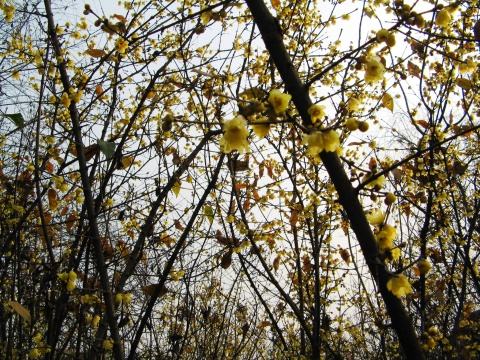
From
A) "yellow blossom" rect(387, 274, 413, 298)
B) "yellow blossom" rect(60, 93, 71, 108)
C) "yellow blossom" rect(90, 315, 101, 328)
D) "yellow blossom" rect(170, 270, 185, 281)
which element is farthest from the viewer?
"yellow blossom" rect(170, 270, 185, 281)

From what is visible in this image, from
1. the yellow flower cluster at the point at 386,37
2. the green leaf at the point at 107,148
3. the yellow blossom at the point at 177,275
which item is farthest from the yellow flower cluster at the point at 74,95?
the yellow flower cluster at the point at 386,37

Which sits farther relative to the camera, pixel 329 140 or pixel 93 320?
pixel 93 320

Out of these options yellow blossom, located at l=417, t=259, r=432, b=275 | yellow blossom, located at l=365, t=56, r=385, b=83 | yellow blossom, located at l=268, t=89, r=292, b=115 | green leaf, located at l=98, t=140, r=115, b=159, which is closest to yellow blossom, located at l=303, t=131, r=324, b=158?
yellow blossom, located at l=268, t=89, r=292, b=115

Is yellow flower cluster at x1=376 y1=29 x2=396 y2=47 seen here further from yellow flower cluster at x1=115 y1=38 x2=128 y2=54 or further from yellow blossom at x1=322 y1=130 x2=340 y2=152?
yellow flower cluster at x1=115 y1=38 x2=128 y2=54

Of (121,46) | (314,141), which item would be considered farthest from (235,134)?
(121,46)

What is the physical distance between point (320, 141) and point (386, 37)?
668mm

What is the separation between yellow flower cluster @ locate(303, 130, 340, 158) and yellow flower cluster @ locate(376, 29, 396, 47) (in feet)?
1.86

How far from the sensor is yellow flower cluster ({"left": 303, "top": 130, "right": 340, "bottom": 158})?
1.35 metres

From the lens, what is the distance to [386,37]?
1.73 metres

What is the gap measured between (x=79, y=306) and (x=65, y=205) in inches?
54.8

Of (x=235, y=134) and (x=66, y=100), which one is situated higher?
(x=66, y=100)

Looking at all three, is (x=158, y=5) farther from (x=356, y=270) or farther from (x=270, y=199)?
(x=356, y=270)

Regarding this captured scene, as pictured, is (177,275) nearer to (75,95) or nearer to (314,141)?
(75,95)

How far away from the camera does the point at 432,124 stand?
4.48m
